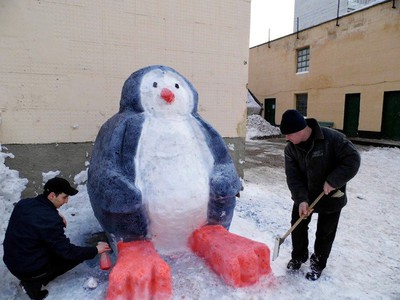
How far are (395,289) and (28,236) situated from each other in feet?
9.27

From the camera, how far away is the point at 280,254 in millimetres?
2988

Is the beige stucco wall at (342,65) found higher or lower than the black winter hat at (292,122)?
higher

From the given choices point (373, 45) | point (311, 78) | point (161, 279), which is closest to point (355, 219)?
point (161, 279)

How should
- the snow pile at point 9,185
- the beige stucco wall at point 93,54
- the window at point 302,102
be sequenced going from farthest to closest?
the window at point 302,102
the beige stucco wall at point 93,54
the snow pile at point 9,185

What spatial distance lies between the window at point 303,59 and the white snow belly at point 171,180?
44.1ft

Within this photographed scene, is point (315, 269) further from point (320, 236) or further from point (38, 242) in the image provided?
point (38, 242)

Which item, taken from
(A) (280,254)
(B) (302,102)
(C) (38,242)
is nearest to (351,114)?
(B) (302,102)

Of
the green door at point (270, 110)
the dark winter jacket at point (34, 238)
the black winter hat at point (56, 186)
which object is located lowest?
the dark winter jacket at point (34, 238)

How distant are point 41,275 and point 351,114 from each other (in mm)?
12784

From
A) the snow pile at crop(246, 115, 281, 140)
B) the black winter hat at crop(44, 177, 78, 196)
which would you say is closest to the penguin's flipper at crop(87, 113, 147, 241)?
the black winter hat at crop(44, 177, 78, 196)

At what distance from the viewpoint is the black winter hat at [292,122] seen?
2375mm

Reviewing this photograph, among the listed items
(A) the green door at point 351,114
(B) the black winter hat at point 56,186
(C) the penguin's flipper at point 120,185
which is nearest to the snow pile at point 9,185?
(B) the black winter hat at point 56,186

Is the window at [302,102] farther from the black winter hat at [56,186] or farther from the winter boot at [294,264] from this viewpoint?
the black winter hat at [56,186]

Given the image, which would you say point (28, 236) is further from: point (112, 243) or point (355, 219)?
point (355, 219)
